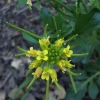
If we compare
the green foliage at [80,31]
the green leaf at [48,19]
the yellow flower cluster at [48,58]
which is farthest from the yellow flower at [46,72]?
the green leaf at [48,19]

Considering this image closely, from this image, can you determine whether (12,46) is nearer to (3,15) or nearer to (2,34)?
(2,34)

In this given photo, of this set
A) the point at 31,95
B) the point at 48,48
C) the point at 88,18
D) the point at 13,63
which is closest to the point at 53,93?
the point at 31,95

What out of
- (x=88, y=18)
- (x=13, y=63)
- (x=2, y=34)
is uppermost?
(x=88, y=18)

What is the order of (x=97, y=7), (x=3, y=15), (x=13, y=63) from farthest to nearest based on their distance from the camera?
(x=3, y=15), (x=13, y=63), (x=97, y=7)

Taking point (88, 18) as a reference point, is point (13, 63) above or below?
below

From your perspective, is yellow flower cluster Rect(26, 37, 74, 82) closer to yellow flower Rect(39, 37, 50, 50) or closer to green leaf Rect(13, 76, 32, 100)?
yellow flower Rect(39, 37, 50, 50)

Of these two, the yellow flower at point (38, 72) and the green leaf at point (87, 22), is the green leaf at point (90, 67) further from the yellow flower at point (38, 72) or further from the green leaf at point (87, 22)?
the yellow flower at point (38, 72)

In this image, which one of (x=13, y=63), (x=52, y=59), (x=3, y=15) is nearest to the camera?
(x=52, y=59)

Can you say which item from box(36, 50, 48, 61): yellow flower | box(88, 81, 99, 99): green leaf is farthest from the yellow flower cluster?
box(88, 81, 99, 99): green leaf

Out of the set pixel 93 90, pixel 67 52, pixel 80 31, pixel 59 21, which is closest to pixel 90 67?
pixel 93 90
